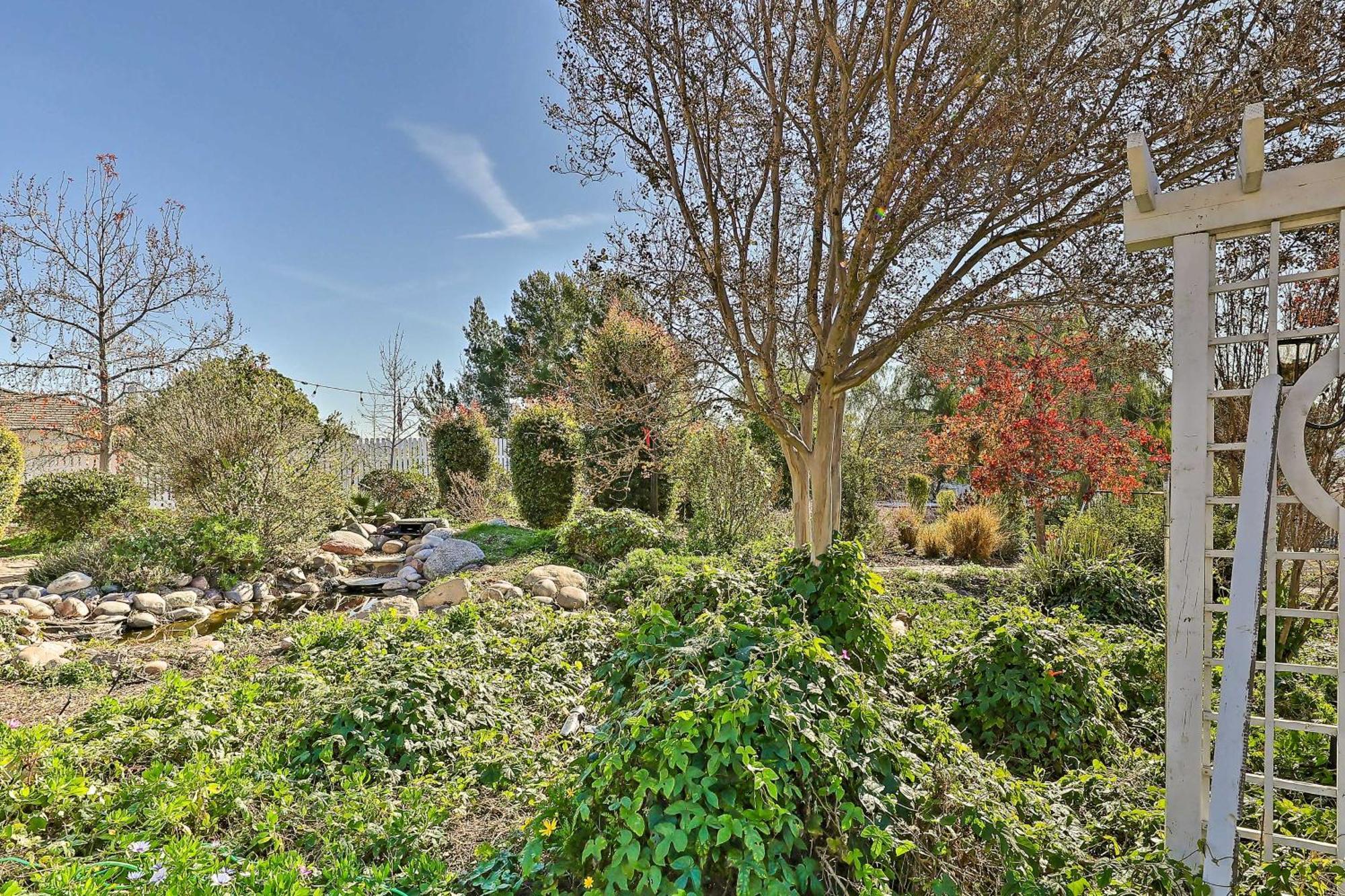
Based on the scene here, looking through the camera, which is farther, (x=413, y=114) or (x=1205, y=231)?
(x=413, y=114)

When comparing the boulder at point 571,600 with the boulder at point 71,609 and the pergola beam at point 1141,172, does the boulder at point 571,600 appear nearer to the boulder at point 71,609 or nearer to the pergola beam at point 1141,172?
the boulder at point 71,609

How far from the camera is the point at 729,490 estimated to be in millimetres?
7492

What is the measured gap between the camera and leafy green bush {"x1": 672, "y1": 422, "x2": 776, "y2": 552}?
738cm

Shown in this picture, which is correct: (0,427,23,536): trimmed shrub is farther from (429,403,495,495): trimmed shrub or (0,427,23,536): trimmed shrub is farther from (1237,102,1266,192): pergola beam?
(1237,102,1266,192): pergola beam

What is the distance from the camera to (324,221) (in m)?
9.07

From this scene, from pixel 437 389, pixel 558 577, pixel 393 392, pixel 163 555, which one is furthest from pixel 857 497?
pixel 437 389

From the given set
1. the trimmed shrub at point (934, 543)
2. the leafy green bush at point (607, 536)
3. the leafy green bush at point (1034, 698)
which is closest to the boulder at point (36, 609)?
the leafy green bush at point (607, 536)

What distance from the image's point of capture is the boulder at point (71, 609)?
208 inches

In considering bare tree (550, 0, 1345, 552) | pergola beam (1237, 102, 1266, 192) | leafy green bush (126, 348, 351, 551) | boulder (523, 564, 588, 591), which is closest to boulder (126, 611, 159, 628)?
leafy green bush (126, 348, 351, 551)

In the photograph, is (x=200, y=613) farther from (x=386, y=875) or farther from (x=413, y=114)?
(x=413, y=114)

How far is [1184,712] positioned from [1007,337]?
4817 millimetres

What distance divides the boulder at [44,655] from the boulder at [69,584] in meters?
1.76

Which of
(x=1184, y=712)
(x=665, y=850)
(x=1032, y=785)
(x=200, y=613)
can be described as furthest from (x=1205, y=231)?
(x=200, y=613)

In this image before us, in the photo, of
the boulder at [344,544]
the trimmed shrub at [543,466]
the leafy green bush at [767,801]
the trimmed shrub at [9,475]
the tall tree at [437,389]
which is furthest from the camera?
the tall tree at [437,389]
